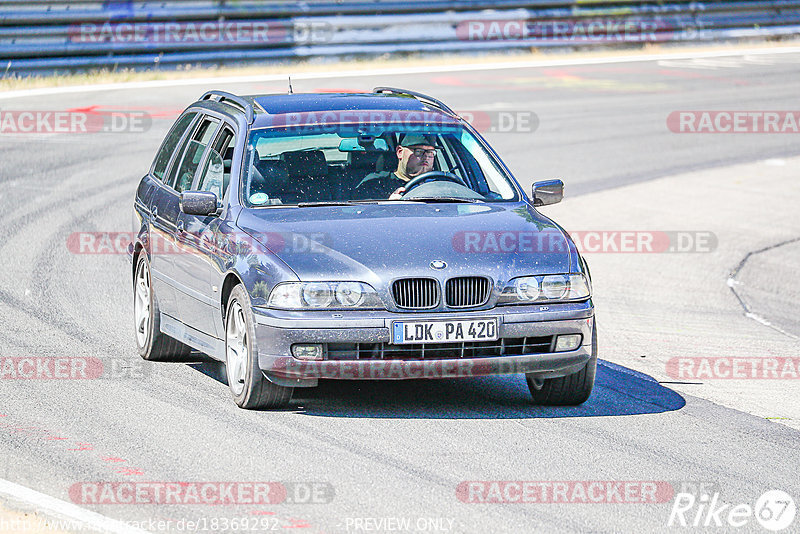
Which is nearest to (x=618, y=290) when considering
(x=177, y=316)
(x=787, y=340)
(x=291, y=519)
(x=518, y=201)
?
(x=787, y=340)

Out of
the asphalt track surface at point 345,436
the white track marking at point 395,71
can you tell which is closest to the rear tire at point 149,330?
→ the asphalt track surface at point 345,436

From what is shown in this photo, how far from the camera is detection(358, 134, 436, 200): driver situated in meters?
8.96

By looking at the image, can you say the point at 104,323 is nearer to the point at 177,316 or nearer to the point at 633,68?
the point at 177,316

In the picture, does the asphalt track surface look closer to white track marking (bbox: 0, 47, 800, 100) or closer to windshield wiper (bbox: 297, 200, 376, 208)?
windshield wiper (bbox: 297, 200, 376, 208)

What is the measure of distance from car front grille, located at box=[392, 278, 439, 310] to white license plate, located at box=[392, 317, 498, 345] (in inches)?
4.2

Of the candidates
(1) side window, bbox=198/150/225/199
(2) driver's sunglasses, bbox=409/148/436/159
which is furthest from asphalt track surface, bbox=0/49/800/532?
(2) driver's sunglasses, bbox=409/148/436/159

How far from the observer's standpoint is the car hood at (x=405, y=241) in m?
7.76

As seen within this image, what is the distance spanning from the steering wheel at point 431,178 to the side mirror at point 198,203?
3.99ft

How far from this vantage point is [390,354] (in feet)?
25.3

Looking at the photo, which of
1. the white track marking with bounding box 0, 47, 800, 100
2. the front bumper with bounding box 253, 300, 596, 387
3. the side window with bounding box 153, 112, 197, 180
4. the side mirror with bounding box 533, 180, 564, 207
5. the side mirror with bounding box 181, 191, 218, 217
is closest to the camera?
the front bumper with bounding box 253, 300, 596, 387

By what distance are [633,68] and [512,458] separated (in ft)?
78.0

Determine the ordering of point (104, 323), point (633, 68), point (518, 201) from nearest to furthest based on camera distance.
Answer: point (518, 201) < point (104, 323) < point (633, 68)

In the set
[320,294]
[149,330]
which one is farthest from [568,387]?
[149,330]

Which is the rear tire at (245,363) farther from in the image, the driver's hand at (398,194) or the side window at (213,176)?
the driver's hand at (398,194)
